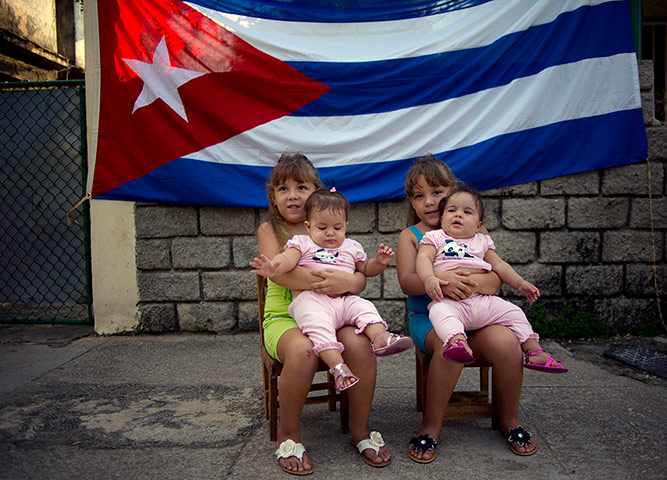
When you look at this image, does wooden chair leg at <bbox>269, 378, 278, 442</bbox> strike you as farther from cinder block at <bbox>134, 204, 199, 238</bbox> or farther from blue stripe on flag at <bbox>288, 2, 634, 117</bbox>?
blue stripe on flag at <bbox>288, 2, 634, 117</bbox>

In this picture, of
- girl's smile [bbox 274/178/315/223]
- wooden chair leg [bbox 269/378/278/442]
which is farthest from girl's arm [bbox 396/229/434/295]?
wooden chair leg [bbox 269/378/278/442]

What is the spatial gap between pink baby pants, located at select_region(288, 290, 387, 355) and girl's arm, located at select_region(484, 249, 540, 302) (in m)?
0.64

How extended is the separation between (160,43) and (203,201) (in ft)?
4.16

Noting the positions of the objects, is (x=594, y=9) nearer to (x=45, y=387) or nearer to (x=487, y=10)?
(x=487, y=10)

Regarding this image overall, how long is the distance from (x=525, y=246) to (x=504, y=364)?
6.64ft

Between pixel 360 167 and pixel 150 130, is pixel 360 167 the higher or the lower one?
the lower one

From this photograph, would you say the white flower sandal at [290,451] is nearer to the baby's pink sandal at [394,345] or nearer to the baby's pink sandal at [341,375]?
the baby's pink sandal at [341,375]

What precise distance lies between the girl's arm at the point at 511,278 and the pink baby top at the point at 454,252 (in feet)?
0.16

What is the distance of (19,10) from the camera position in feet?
22.2

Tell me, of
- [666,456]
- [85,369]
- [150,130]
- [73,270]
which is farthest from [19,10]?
[666,456]

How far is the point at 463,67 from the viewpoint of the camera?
3793mm

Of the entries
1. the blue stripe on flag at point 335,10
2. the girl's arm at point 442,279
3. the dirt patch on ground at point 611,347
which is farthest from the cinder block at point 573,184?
the girl's arm at point 442,279

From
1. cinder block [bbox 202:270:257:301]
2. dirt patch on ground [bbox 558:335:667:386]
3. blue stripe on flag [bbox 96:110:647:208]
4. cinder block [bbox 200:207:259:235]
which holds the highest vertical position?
blue stripe on flag [bbox 96:110:647:208]

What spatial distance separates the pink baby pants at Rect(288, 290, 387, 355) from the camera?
7.08ft
